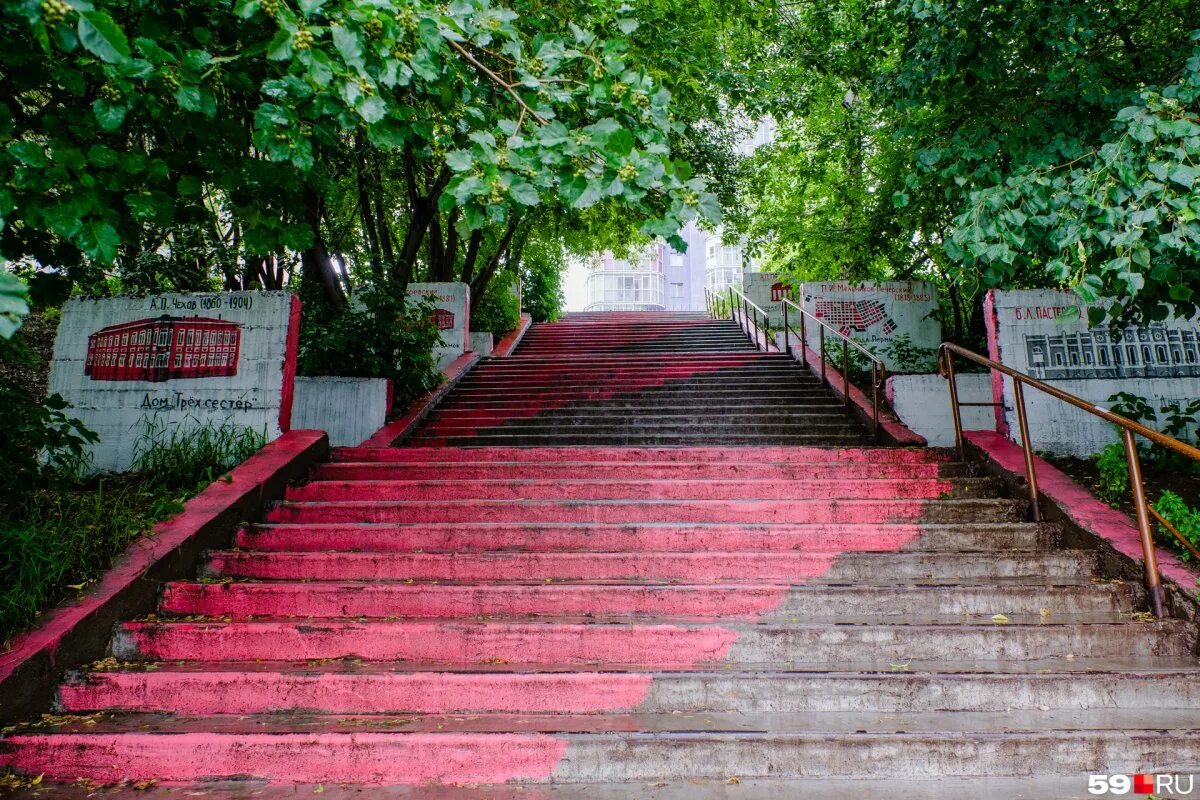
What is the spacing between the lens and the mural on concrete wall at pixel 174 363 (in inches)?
247

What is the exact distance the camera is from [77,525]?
387 cm

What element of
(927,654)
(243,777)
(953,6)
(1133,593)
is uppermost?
(953,6)

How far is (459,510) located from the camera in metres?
4.71

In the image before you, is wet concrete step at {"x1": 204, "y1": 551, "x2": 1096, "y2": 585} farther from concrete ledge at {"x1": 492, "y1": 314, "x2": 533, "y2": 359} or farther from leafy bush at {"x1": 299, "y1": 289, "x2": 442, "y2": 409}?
concrete ledge at {"x1": 492, "y1": 314, "x2": 533, "y2": 359}

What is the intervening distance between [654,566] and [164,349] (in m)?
5.41

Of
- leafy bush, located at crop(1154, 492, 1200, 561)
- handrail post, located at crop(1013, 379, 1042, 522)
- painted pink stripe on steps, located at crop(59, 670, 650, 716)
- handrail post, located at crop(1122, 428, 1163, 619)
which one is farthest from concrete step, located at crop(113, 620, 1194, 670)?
handrail post, located at crop(1013, 379, 1042, 522)

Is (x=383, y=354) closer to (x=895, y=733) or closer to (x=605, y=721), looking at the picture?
(x=605, y=721)

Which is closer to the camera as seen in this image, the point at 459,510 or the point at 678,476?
the point at 459,510

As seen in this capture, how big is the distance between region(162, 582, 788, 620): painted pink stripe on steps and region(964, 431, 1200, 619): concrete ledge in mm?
1988

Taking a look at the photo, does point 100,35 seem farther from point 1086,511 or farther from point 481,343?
point 481,343

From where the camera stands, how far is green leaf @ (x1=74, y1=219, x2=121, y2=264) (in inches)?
99.7

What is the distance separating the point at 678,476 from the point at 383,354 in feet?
14.8

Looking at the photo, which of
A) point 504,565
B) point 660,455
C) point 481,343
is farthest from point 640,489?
point 481,343

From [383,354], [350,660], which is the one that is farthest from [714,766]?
[383,354]
